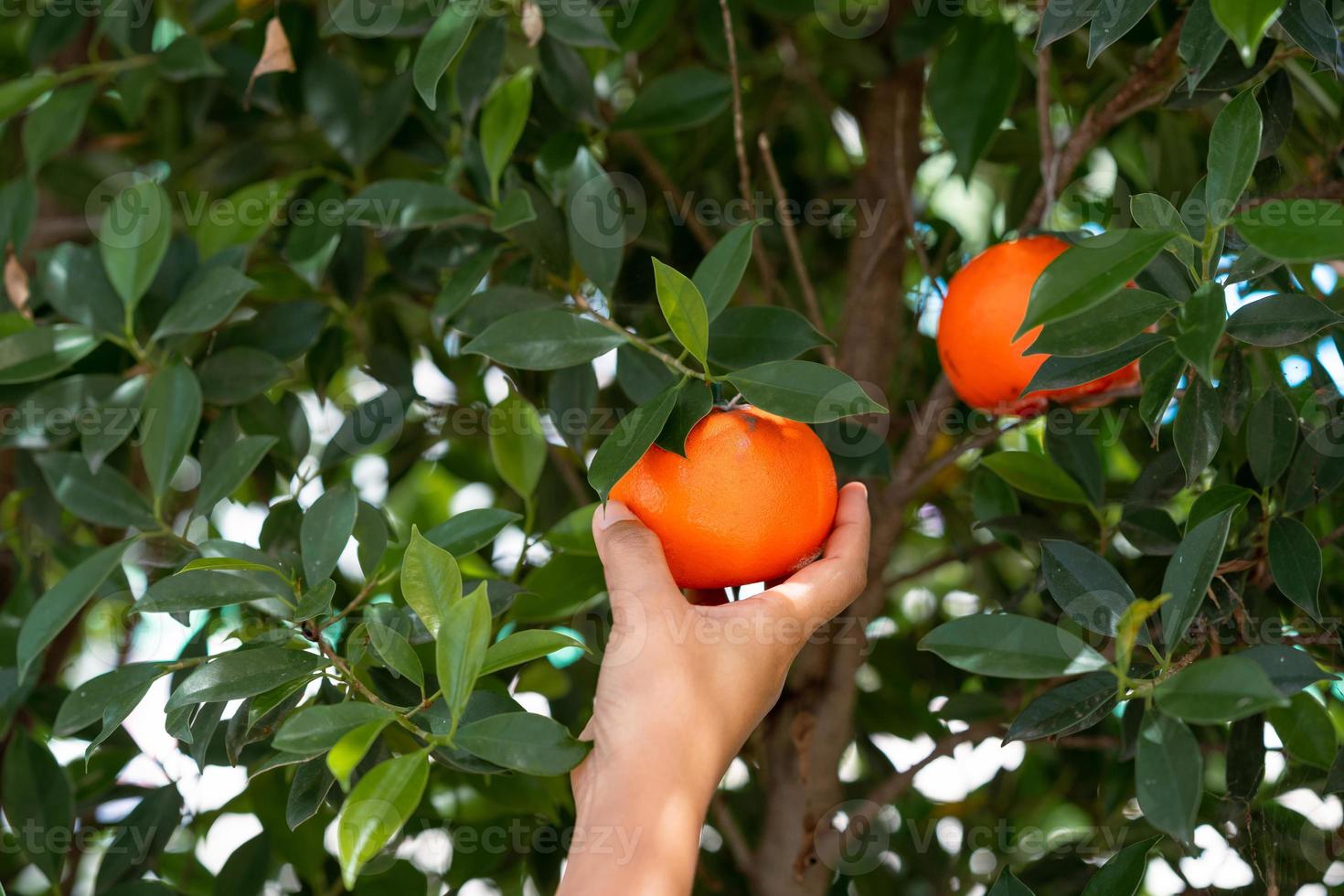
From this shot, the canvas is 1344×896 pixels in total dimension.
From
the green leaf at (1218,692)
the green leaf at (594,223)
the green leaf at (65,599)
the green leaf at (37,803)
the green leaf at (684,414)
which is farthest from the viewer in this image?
the green leaf at (37,803)

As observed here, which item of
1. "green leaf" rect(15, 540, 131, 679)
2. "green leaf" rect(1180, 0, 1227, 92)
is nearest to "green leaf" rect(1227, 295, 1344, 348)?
"green leaf" rect(1180, 0, 1227, 92)

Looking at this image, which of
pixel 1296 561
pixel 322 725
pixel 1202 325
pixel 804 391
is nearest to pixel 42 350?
pixel 322 725

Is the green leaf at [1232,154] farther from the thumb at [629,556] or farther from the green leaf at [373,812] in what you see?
the green leaf at [373,812]

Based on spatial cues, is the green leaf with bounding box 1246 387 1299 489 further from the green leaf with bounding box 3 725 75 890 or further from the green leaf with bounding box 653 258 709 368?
the green leaf with bounding box 3 725 75 890

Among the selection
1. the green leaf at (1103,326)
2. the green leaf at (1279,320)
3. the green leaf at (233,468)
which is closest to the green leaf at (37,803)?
the green leaf at (233,468)

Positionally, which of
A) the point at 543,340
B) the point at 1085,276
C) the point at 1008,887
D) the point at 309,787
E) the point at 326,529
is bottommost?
the point at 1008,887

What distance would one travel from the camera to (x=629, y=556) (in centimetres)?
77

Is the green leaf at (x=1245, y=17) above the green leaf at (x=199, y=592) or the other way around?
above

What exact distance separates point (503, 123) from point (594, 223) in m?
0.14

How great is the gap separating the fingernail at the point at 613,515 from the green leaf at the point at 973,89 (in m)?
0.51

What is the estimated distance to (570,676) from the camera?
1.31 metres

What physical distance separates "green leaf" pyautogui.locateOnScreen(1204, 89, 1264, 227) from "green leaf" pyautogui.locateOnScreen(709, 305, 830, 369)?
29cm

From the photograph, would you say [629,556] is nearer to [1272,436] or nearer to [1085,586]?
[1085,586]

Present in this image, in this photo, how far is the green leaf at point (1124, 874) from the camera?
2.53ft
